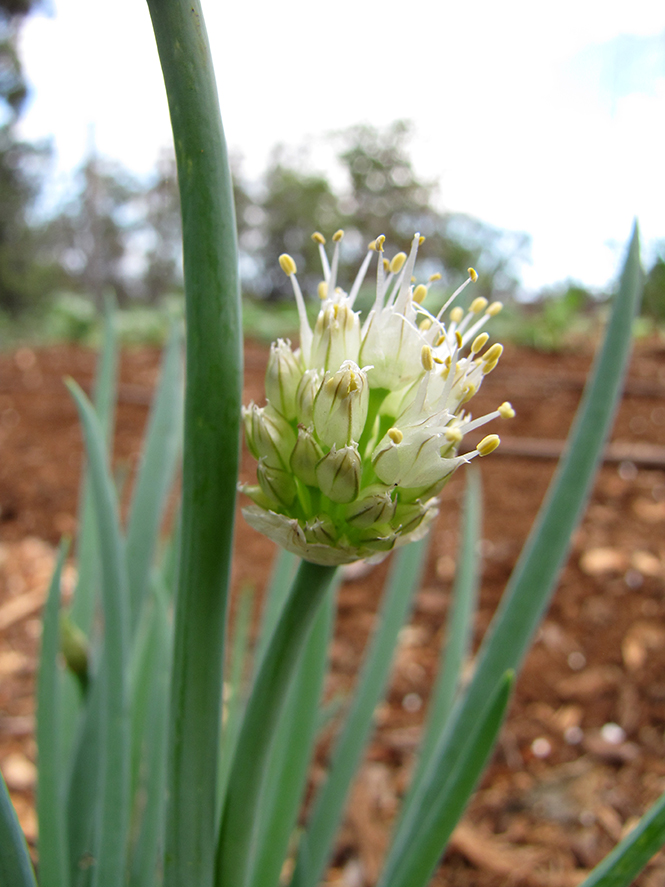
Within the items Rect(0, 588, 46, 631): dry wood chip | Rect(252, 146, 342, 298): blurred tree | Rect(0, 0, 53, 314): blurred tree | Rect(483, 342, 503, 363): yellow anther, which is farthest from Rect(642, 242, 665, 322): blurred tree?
Rect(0, 0, 53, 314): blurred tree

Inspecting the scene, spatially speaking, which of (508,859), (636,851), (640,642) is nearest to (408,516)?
(636,851)

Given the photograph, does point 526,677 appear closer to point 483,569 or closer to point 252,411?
point 483,569

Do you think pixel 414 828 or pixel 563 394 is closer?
pixel 414 828

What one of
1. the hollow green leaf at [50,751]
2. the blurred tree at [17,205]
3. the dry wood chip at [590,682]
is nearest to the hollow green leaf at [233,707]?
the hollow green leaf at [50,751]

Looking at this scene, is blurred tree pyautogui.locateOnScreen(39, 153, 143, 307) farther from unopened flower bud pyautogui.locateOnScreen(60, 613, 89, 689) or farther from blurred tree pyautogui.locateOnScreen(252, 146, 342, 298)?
unopened flower bud pyautogui.locateOnScreen(60, 613, 89, 689)

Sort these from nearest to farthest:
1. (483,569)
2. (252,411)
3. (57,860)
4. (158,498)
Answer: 1. (252,411)
2. (57,860)
3. (158,498)
4. (483,569)

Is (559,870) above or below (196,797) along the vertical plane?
below

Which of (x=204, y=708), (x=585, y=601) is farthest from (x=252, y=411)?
(x=585, y=601)
